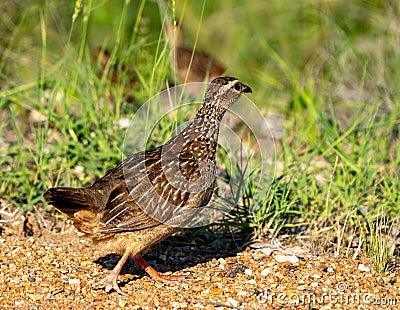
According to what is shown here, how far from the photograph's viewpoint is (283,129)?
290 inches

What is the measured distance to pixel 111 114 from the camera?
23.4ft

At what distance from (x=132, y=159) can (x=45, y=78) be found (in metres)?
2.13

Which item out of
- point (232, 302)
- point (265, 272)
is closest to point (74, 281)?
point (232, 302)

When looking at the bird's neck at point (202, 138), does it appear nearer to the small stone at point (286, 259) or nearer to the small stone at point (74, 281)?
the small stone at point (286, 259)

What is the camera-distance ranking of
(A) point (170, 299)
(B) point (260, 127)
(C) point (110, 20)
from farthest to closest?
(C) point (110, 20), (B) point (260, 127), (A) point (170, 299)

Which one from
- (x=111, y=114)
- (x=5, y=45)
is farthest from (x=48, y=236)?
(x=5, y=45)

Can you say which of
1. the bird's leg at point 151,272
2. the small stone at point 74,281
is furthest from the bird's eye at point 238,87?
the small stone at point 74,281

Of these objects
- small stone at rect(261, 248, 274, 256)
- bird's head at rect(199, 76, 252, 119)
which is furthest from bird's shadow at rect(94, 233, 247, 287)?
bird's head at rect(199, 76, 252, 119)

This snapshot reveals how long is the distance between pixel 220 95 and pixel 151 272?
1456 millimetres

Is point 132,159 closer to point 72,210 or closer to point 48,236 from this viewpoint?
point 72,210

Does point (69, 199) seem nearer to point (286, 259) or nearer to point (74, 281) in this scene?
point (74, 281)

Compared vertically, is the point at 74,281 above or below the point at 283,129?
below

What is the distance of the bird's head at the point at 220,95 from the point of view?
5484 millimetres

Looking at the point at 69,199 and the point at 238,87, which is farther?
the point at 238,87
